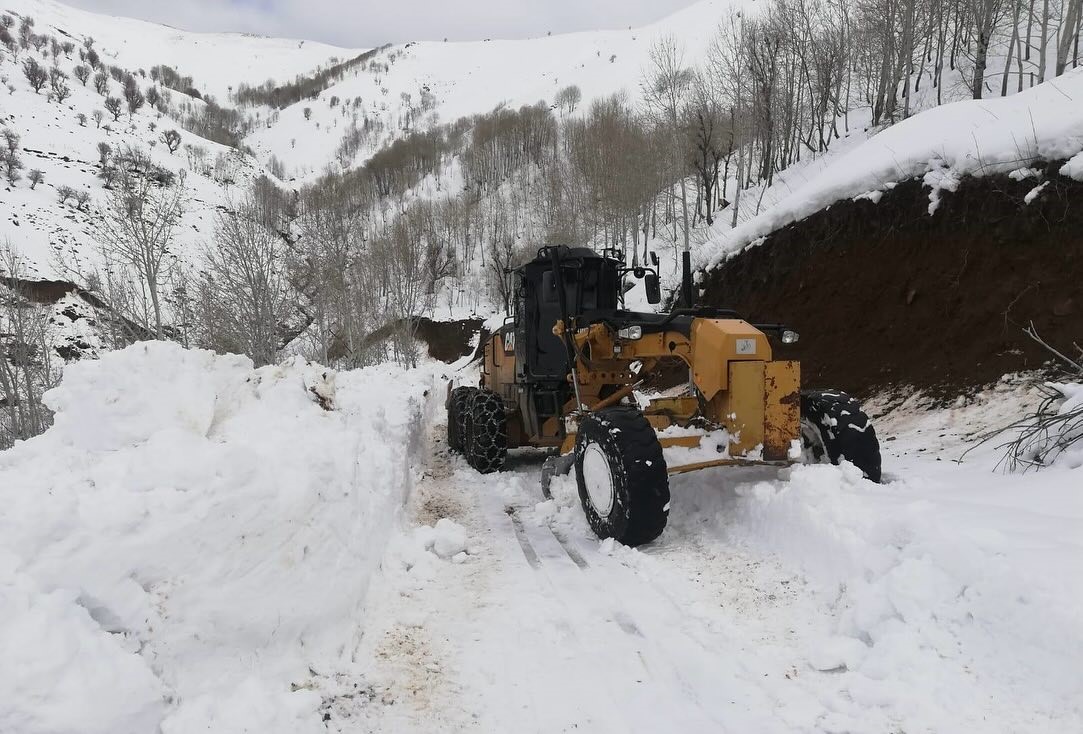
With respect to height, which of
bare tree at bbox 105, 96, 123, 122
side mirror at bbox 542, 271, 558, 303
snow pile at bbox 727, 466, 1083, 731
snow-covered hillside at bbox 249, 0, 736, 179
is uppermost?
snow-covered hillside at bbox 249, 0, 736, 179

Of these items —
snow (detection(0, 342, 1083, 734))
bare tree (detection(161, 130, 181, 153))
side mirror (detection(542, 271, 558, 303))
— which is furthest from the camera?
bare tree (detection(161, 130, 181, 153))

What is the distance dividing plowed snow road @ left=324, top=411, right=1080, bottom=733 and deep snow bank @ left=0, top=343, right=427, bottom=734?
1.31 ft

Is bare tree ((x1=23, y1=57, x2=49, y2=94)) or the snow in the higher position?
bare tree ((x1=23, y1=57, x2=49, y2=94))

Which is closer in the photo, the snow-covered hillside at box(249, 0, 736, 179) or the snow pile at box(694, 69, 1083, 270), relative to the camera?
the snow pile at box(694, 69, 1083, 270)

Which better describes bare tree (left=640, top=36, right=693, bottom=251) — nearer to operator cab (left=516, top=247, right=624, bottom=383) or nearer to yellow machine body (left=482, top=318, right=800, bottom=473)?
operator cab (left=516, top=247, right=624, bottom=383)

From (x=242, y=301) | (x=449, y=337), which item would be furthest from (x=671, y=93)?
(x=242, y=301)

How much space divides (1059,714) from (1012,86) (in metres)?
28.5

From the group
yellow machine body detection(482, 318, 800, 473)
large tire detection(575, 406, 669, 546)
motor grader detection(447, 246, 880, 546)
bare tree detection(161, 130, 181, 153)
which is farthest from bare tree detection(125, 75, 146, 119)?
large tire detection(575, 406, 669, 546)

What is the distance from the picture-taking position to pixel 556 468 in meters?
6.34

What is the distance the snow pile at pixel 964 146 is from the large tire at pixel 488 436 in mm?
7708

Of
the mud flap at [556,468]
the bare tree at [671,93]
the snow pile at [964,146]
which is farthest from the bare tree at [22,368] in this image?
the bare tree at [671,93]

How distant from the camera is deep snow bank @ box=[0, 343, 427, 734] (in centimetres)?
219

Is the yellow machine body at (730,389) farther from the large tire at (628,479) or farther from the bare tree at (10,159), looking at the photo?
the bare tree at (10,159)

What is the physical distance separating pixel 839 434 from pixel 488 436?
4688 millimetres
